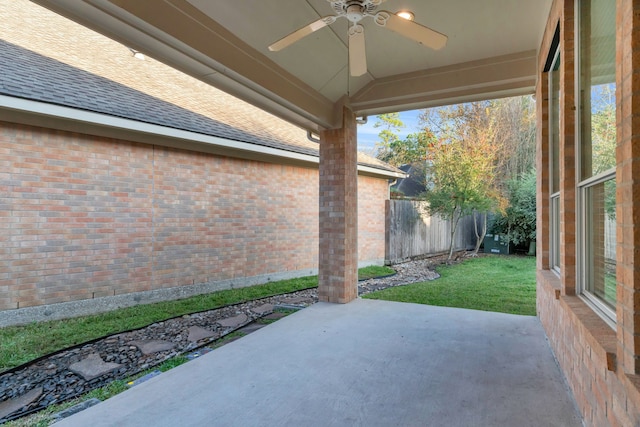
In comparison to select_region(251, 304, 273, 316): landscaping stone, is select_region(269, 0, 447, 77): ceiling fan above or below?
above

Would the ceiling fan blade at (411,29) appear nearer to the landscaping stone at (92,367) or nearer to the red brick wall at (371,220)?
the landscaping stone at (92,367)

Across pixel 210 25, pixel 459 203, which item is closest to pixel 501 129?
pixel 459 203

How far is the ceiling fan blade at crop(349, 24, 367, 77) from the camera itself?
2.89m

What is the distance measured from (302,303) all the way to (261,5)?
14.2 feet

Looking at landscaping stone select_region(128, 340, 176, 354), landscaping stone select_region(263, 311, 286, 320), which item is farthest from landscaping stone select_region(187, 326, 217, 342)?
landscaping stone select_region(263, 311, 286, 320)

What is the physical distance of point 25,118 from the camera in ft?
14.5

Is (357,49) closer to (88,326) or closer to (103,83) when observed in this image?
(88,326)

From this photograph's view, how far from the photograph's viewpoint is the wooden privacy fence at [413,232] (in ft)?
33.2

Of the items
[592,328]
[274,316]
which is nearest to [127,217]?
[274,316]

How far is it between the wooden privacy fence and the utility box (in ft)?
2.60

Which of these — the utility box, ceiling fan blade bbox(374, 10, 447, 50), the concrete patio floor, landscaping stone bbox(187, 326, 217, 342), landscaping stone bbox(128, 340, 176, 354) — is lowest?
landscaping stone bbox(128, 340, 176, 354)

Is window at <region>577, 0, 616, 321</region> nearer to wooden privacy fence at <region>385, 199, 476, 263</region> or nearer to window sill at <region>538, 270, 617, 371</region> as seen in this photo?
window sill at <region>538, 270, 617, 371</region>

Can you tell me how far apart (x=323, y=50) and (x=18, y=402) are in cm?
445

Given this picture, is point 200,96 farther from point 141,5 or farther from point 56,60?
point 141,5
